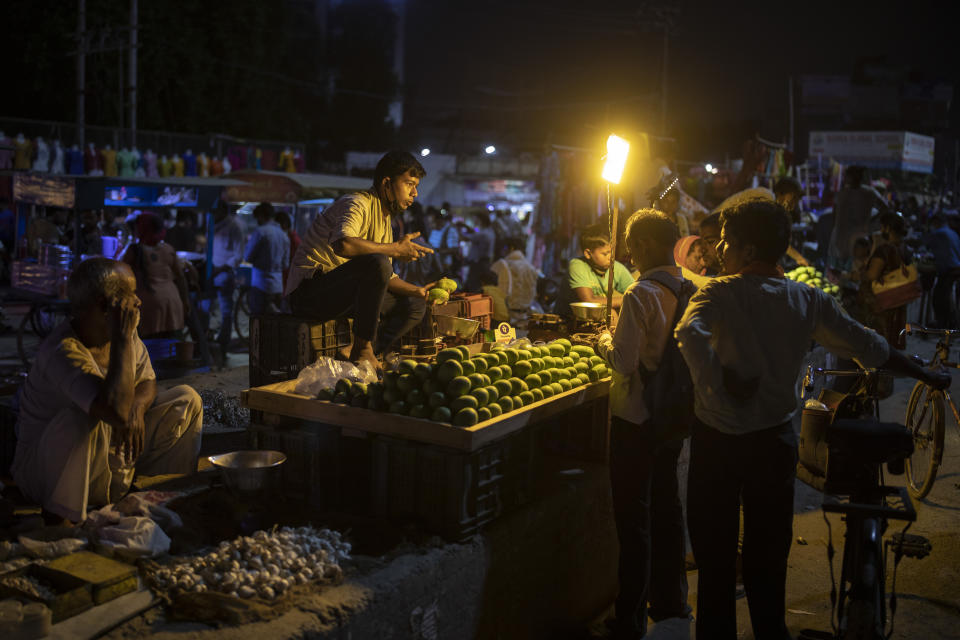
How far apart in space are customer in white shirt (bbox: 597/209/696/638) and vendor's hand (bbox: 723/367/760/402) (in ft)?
1.73

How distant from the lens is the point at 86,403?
10.8ft

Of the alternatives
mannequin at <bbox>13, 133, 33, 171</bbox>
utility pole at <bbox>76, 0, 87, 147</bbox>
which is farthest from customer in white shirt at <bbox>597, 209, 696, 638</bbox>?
utility pole at <bbox>76, 0, 87, 147</bbox>

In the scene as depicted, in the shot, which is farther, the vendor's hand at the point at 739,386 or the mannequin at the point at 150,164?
the mannequin at the point at 150,164

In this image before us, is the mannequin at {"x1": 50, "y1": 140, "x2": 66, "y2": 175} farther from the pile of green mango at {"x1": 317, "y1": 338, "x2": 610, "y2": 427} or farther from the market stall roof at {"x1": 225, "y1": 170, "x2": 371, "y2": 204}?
the pile of green mango at {"x1": 317, "y1": 338, "x2": 610, "y2": 427}

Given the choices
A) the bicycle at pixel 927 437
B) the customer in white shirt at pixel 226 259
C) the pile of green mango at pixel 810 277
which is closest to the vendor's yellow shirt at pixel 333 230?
the bicycle at pixel 927 437

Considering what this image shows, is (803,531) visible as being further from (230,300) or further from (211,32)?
(211,32)

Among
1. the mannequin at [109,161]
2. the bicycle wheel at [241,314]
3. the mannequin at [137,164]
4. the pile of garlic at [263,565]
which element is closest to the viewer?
the pile of garlic at [263,565]

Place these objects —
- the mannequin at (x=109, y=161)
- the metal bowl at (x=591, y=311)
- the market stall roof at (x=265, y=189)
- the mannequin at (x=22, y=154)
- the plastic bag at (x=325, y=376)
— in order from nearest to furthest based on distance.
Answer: the plastic bag at (x=325, y=376) → the metal bowl at (x=591, y=311) → the market stall roof at (x=265, y=189) → the mannequin at (x=22, y=154) → the mannequin at (x=109, y=161)

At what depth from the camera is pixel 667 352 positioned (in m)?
3.53

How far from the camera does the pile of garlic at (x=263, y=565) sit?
2816 millimetres

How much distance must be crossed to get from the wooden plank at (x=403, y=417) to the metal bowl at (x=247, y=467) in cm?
27

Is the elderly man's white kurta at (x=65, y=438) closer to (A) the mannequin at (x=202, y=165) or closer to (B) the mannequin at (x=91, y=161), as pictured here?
(B) the mannequin at (x=91, y=161)

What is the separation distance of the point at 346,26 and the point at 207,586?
5037cm

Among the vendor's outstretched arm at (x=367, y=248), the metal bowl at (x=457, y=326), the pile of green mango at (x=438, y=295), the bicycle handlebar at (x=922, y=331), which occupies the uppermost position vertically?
the vendor's outstretched arm at (x=367, y=248)
